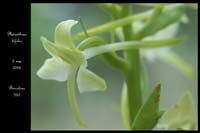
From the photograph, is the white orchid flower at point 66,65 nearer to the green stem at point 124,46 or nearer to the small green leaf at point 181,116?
the green stem at point 124,46

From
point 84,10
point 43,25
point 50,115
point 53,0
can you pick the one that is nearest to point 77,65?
point 53,0

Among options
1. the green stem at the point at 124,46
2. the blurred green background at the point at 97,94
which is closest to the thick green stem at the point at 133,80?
the green stem at the point at 124,46

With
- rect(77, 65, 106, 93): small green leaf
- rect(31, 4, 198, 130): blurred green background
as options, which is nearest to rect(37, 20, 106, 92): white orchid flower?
rect(77, 65, 106, 93): small green leaf

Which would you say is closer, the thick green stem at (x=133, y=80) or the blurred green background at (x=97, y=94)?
the thick green stem at (x=133, y=80)

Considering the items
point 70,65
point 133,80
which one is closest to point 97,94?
point 133,80

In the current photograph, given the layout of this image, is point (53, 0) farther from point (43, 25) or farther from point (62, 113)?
point (62, 113)

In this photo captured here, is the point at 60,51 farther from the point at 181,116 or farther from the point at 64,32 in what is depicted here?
the point at 181,116

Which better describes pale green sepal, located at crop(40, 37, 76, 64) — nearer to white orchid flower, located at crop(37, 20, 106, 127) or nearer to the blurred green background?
white orchid flower, located at crop(37, 20, 106, 127)

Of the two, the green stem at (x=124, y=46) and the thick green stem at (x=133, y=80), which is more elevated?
the green stem at (x=124, y=46)
